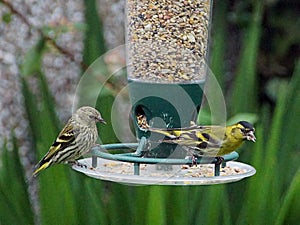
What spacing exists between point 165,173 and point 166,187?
2.03 feet

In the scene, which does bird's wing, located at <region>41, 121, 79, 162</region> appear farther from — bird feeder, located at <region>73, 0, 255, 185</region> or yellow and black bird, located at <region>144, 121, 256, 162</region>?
yellow and black bird, located at <region>144, 121, 256, 162</region>

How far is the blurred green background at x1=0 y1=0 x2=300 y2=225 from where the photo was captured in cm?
302

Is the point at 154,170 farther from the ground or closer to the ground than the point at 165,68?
closer to the ground

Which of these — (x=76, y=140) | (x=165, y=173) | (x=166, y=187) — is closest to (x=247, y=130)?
(x=165, y=173)

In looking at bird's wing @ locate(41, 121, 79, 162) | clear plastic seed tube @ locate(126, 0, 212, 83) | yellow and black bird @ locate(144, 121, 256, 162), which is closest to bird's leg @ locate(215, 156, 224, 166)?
yellow and black bird @ locate(144, 121, 256, 162)

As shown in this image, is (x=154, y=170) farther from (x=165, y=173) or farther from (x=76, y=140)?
(x=76, y=140)

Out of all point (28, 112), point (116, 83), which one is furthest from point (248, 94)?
point (28, 112)

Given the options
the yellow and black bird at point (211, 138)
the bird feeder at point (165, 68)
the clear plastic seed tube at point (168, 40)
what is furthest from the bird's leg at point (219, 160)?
the clear plastic seed tube at point (168, 40)

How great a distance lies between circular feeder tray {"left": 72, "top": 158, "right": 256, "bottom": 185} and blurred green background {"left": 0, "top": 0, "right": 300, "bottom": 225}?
0.90 ft

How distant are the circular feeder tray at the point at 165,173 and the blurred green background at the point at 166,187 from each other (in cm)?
27

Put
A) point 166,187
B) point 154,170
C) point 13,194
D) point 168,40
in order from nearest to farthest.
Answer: point 154,170
point 168,40
point 166,187
point 13,194

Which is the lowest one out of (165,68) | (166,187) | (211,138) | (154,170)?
(166,187)

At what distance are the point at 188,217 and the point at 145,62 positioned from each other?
0.72 m

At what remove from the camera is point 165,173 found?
2.39 metres
